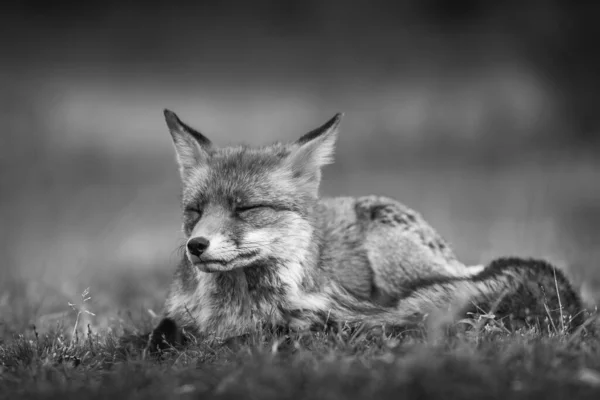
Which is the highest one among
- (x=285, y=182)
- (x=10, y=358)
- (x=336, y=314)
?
(x=285, y=182)

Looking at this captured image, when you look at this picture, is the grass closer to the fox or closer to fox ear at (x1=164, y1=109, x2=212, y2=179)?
the fox

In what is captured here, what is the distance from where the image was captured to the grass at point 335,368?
290 centimetres

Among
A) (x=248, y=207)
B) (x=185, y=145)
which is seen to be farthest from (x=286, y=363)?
(x=185, y=145)

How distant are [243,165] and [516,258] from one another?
236 centimetres

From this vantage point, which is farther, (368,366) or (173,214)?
(173,214)

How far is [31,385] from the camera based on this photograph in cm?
331

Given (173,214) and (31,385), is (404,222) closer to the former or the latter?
(31,385)

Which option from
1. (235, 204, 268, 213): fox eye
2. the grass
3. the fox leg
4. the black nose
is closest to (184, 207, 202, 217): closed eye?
(235, 204, 268, 213): fox eye

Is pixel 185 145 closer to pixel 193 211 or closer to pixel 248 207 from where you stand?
pixel 193 211

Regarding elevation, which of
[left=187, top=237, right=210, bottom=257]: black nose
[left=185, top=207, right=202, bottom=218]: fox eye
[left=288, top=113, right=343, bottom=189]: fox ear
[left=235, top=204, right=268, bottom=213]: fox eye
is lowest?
[left=187, top=237, right=210, bottom=257]: black nose

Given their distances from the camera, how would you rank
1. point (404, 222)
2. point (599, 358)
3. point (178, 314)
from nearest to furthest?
point (599, 358)
point (178, 314)
point (404, 222)

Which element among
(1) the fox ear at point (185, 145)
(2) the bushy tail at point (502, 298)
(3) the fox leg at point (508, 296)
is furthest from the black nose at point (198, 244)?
(3) the fox leg at point (508, 296)

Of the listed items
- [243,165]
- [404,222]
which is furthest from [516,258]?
[243,165]

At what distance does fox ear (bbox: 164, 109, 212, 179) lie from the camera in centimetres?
493
